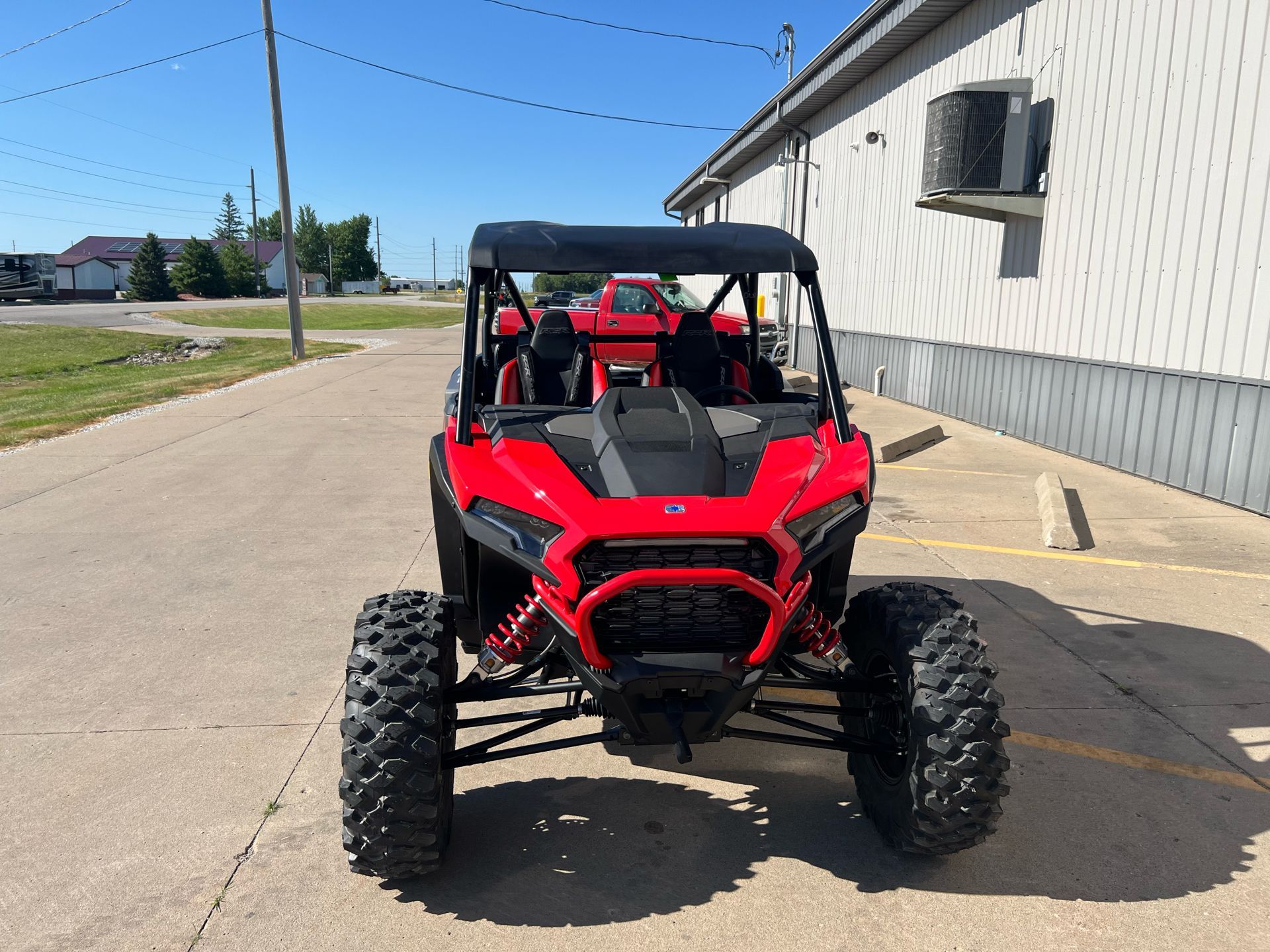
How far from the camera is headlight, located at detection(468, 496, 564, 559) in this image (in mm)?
2783

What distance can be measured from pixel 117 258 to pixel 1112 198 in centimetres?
9927

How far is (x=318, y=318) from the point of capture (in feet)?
141

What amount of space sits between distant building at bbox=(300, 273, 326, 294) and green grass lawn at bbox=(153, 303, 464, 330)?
68.3 metres

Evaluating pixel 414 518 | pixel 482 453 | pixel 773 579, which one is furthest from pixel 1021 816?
pixel 414 518

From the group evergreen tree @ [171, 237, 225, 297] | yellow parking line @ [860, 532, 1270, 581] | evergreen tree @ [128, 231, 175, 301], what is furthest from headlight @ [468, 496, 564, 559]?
evergreen tree @ [171, 237, 225, 297]

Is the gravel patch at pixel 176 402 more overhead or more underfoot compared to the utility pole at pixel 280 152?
more underfoot

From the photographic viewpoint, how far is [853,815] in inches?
132

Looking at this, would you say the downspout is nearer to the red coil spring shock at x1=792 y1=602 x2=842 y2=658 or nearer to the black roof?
the black roof

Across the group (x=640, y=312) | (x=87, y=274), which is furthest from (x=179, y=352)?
(x=87, y=274)

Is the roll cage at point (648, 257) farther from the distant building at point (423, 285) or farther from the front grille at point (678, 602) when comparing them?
the distant building at point (423, 285)

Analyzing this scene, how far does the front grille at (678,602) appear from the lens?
272 centimetres

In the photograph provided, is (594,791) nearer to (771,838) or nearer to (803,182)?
(771,838)

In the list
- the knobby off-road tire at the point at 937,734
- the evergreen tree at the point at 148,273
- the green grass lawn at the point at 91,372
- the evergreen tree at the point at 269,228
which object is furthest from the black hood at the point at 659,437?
the evergreen tree at the point at 269,228

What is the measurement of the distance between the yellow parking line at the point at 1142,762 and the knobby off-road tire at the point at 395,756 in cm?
241
